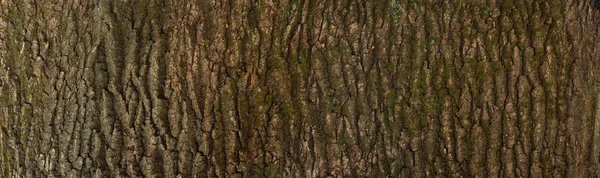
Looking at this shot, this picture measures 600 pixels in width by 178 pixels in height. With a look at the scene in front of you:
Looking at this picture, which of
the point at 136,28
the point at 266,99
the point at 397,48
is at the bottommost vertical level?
the point at 266,99

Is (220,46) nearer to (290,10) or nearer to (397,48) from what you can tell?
(290,10)

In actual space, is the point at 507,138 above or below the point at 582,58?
below

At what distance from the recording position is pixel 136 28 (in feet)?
7.76

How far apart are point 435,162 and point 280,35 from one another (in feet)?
2.59

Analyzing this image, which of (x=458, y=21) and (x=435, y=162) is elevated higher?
(x=458, y=21)

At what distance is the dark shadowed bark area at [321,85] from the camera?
2.34 m

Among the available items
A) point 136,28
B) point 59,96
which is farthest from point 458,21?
point 59,96

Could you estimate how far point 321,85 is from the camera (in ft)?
7.72

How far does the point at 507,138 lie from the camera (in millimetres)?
2365

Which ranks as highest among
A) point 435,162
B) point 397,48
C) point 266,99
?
point 397,48

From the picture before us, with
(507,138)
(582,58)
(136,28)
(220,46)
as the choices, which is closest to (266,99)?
(220,46)

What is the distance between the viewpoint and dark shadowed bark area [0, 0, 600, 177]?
92.0 inches

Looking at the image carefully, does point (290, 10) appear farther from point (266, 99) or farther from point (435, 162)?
point (435, 162)

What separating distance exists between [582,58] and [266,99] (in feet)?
4.12
